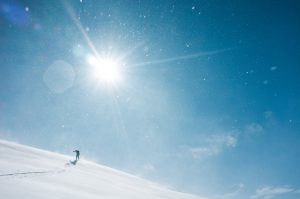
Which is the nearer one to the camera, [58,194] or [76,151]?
[58,194]

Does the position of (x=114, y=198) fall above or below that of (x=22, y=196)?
above

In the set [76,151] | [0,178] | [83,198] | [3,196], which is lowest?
[3,196]

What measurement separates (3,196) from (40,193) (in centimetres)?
110

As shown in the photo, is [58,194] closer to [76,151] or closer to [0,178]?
[0,178]

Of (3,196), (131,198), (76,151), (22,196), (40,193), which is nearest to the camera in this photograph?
(3,196)

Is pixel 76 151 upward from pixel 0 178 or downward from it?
upward

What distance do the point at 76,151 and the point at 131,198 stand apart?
12294 mm

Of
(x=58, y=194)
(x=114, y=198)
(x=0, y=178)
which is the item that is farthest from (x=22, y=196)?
(x=114, y=198)

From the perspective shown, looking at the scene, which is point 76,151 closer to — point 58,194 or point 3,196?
point 58,194

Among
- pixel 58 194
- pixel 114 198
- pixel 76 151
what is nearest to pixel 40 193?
pixel 58 194

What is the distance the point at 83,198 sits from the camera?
6375 millimetres

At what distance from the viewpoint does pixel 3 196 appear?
176 inches

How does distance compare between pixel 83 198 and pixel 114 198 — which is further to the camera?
pixel 114 198

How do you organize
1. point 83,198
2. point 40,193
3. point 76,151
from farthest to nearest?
point 76,151, point 83,198, point 40,193
